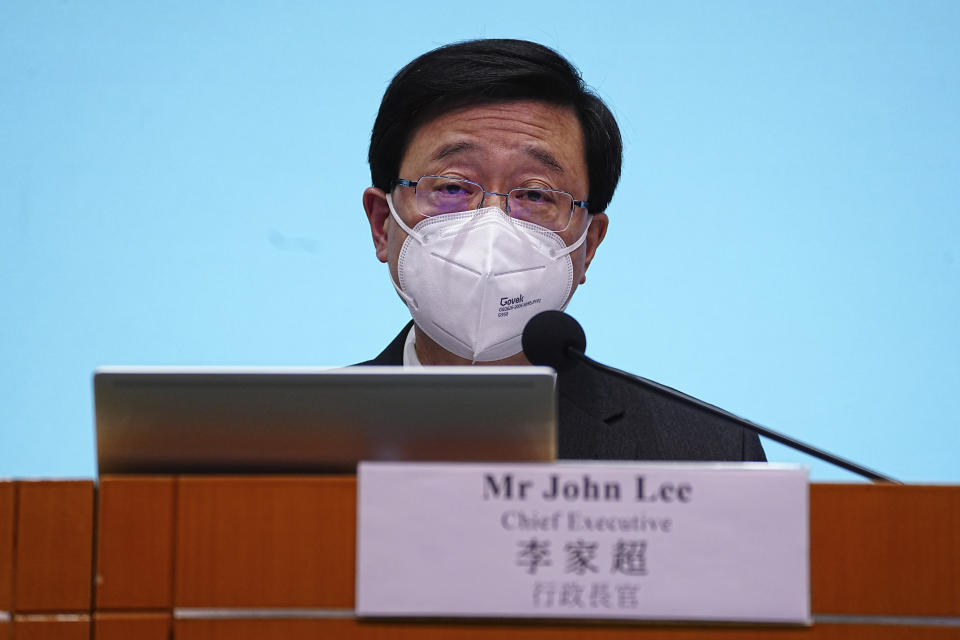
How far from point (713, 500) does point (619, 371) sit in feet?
1.26

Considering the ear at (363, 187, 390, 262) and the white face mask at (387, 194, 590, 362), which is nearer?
the white face mask at (387, 194, 590, 362)

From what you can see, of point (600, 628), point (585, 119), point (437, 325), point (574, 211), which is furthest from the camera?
point (585, 119)

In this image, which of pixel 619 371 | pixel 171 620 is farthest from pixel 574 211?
pixel 171 620

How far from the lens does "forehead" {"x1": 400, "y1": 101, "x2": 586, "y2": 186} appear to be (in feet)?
5.52

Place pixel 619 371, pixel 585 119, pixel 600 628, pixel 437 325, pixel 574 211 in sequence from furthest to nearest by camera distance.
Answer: pixel 585 119
pixel 574 211
pixel 437 325
pixel 619 371
pixel 600 628

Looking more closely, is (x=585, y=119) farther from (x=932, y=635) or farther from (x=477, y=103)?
(x=932, y=635)

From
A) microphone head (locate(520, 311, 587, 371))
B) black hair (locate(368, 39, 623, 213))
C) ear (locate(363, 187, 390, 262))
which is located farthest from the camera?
ear (locate(363, 187, 390, 262))

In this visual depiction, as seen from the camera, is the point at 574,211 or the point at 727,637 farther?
the point at 574,211

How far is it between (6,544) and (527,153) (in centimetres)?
114

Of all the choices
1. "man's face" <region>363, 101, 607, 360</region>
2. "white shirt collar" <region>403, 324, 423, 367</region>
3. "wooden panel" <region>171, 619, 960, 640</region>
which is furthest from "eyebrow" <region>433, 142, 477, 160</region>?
"wooden panel" <region>171, 619, 960, 640</region>

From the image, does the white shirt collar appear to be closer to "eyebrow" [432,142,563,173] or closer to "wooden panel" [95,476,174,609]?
"eyebrow" [432,142,563,173]

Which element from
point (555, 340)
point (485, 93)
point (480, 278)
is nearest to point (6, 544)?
point (555, 340)

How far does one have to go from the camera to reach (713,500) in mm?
735

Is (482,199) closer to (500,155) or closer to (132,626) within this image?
(500,155)
